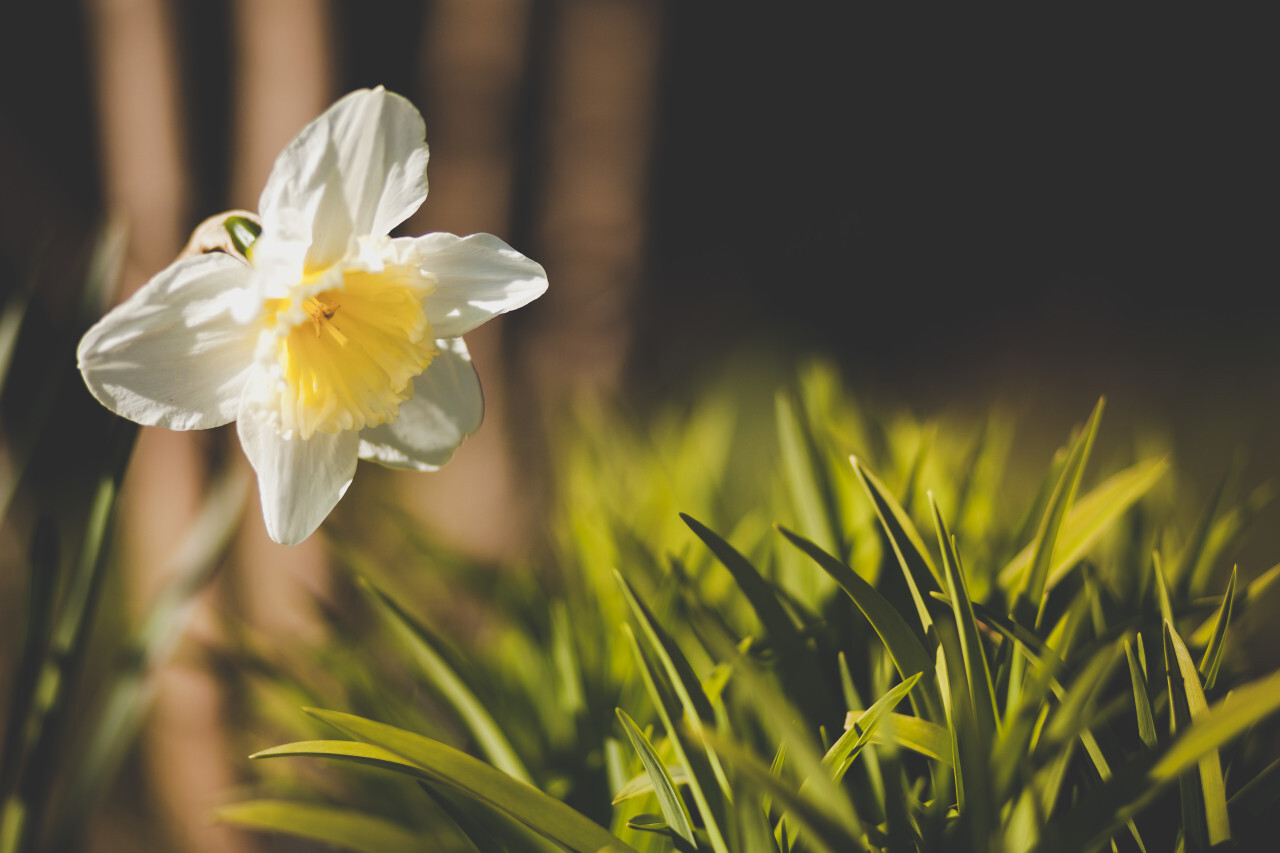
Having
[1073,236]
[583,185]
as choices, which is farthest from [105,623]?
[1073,236]

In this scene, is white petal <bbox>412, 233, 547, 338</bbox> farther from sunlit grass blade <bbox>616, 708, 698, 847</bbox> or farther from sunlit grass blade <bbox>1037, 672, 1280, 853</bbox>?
sunlit grass blade <bbox>1037, 672, 1280, 853</bbox>

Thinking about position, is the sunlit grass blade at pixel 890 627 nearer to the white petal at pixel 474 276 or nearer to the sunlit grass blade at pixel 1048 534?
the sunlit grass blade at pixel 1048 534

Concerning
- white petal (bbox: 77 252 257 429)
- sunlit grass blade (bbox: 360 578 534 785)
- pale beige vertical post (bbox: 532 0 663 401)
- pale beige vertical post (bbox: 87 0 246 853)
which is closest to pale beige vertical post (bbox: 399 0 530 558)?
pale beige vertical post (bbox: 532 0 663 401)

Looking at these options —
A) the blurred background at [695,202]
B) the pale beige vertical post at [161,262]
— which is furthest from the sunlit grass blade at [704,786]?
the pale beige vertical post at [161,262]

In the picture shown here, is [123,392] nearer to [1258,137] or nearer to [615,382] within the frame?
[615,382]

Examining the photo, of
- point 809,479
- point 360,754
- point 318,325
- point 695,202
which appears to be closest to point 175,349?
point 318,325

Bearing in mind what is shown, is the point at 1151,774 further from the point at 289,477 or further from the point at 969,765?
the point at 289,477
